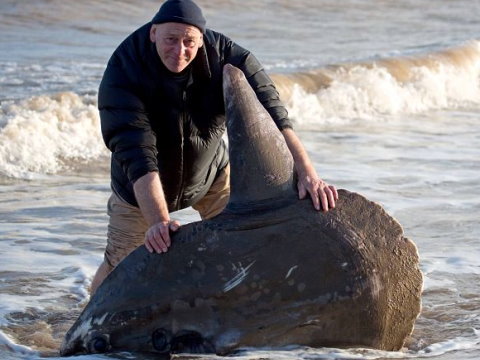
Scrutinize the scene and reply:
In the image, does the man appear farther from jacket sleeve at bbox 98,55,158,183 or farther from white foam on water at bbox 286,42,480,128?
white foam on water at bbox 286,42,480,128

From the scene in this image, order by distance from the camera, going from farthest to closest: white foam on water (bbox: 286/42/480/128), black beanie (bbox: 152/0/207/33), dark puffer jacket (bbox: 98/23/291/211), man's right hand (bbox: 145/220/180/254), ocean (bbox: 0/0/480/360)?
white foam on water (bbox: 286/42/480/128) < ocean (bbox: 0/0/480/360) < dark puffer jacket (bbox: 98/23/291/211) < black beanie (bbox: 152/0/207/33) < man's right hand (bbox: 145/220/180/254)

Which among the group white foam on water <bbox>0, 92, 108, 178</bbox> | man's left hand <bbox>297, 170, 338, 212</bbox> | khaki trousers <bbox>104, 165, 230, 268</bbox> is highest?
man's left hand <bbox>297, 170, 338, 212</bbox>

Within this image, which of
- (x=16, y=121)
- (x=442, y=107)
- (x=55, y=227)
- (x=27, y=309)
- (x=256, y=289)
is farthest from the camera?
(x=442, y=107)

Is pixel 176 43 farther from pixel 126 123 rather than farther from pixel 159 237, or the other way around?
pixel 159 237

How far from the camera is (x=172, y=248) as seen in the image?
4.96 meters

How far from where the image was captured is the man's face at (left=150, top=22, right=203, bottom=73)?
5109 millimetres

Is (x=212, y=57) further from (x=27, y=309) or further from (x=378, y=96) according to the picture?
(x=378, y=96)

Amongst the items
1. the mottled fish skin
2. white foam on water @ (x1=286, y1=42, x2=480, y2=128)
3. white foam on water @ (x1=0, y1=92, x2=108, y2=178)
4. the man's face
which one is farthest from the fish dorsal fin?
white foam on water @ (x1=286, y1=42, x2=480, y2=128)

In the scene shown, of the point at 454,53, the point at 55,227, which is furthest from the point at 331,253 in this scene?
the point at 454,53

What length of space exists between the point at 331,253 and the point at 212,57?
113cm

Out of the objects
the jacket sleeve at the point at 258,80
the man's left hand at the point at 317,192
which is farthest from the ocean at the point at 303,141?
the jacket sleeve at the point at 258,80

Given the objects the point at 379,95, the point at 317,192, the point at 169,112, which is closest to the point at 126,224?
the point at 169,112

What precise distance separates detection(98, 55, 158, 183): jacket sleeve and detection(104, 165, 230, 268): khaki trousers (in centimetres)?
57

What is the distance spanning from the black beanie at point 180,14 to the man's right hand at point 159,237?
94 centimetres
